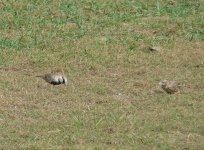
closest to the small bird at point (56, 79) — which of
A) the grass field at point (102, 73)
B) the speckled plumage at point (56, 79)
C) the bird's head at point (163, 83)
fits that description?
the speckled plumage at point (56, 79)

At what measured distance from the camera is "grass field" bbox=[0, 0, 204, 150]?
656 centimetres

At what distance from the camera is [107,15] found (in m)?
11.4

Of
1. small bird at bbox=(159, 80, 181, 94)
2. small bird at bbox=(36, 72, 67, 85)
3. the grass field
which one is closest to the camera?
the grass field

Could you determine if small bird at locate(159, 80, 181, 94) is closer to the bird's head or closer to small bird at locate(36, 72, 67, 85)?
the bird's head

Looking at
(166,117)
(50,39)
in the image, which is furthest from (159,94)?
(50,39)

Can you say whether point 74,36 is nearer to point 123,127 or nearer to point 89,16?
point 89,16

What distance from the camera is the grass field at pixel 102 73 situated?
6.56 meters

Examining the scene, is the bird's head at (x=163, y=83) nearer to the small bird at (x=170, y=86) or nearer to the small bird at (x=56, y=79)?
the small bird at (x=170, y=86)

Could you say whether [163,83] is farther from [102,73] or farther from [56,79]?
[56,79]

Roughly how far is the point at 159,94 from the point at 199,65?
4.66 ft

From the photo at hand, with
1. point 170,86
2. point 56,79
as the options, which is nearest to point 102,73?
point 56,79

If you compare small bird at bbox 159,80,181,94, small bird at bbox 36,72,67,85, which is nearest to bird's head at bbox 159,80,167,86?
small bird at bbox 159,80,181,94

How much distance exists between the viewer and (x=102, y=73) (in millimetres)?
8711

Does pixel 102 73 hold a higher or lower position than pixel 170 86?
lower
